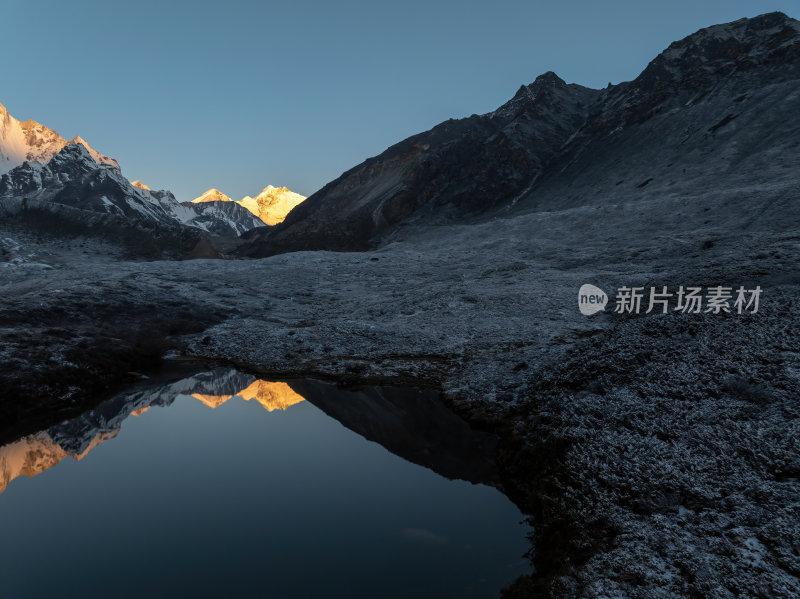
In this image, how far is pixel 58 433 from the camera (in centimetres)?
1680

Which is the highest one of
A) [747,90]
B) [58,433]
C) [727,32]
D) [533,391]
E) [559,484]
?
[727,32]

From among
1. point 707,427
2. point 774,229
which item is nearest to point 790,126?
point 774,229

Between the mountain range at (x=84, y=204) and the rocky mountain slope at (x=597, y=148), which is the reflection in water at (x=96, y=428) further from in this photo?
the mountain range at (x=84, y=204)

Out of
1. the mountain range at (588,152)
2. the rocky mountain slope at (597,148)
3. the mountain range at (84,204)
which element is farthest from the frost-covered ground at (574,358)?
the mountain range at (84,204)

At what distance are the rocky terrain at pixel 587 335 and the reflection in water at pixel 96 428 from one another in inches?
47.6

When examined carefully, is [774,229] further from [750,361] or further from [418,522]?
[418,522]

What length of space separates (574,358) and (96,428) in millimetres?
18921

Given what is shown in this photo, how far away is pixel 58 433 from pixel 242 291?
25489 mm
